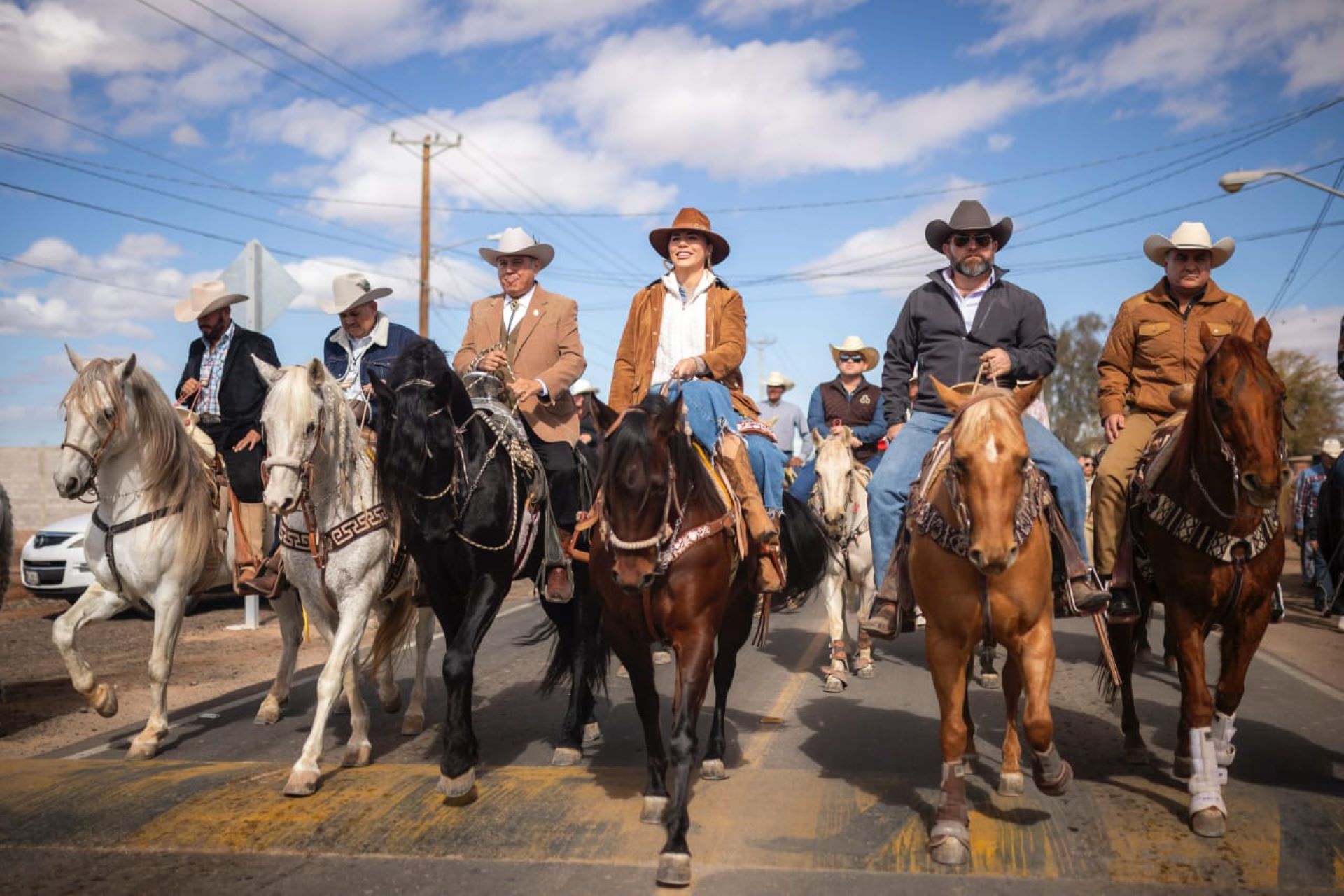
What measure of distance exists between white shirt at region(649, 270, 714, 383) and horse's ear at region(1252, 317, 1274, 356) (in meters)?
3.12

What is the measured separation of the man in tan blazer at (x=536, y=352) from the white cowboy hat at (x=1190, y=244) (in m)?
3.97

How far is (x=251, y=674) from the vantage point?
1085 centimetres

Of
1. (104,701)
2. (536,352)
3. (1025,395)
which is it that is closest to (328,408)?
(536,352)

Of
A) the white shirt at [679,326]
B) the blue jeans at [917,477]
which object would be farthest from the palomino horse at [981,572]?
the white shirt at [679,326]

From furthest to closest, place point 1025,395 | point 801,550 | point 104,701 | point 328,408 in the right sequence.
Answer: point 801,550 → point 104,701 → point 328,408 → point 1025,395

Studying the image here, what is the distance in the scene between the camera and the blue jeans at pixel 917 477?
5.79 m

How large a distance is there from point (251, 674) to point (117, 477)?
3737 mm

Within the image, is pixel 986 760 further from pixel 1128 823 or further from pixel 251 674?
pixel 251 674

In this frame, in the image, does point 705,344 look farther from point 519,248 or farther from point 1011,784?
point 1011,784

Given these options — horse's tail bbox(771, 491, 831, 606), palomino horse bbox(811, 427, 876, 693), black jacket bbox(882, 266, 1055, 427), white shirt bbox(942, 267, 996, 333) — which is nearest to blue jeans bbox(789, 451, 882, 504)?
palomino horse bbox(811, 427, 876, 693)

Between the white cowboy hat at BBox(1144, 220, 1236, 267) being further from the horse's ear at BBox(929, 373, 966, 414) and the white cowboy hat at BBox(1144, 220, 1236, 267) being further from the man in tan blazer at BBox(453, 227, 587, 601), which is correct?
the man in tan blazer at BBox(453, 227, 587, 601)

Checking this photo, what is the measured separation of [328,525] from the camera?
7023 mm

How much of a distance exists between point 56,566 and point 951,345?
13.2m

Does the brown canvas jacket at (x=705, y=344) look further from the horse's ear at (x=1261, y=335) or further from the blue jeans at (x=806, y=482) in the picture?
the blue jeans at (x=806, y=482)
